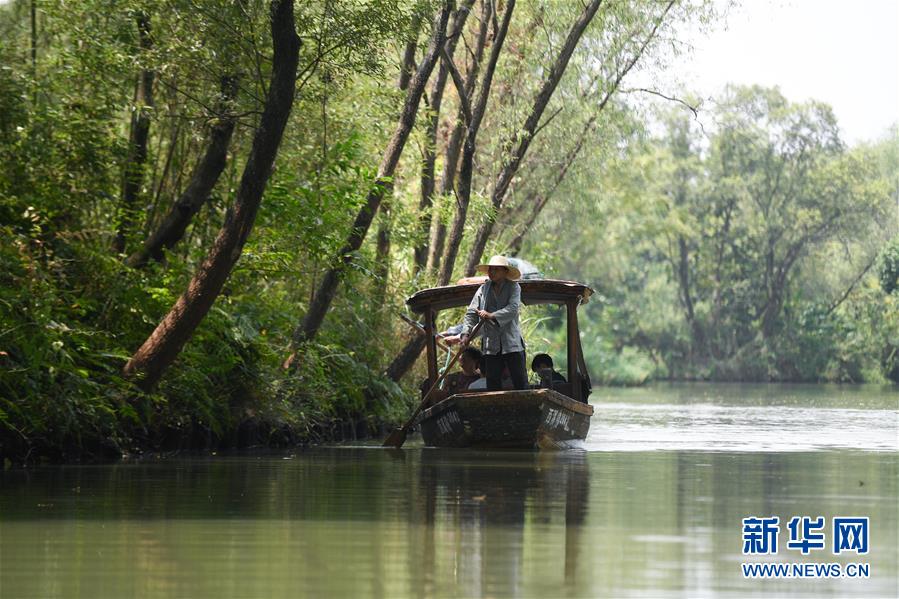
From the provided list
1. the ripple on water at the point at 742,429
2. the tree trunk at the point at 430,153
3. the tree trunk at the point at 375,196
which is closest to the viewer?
the ripple on water at the point at 742,429

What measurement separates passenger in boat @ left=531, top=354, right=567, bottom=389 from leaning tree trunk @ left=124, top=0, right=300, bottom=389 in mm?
4785

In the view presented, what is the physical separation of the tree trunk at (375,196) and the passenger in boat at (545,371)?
102 inches

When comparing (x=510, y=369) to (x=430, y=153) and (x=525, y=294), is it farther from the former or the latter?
(x=430, y=153)

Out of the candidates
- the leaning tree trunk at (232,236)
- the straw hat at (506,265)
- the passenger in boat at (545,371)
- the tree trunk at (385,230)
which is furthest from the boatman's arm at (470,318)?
the tree trunk at (385,230)

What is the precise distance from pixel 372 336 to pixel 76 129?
23.0 feet

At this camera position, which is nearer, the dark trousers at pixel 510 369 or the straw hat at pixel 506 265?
the straw hat at pixel 506 265

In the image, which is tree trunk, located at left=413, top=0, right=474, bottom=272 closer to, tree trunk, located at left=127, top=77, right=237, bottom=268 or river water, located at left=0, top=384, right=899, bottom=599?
tree trunk, located at left=127, top=77, right=237, bottom=268

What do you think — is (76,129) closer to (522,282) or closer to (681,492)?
(522,282)

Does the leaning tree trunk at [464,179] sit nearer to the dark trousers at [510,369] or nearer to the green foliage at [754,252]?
the dark trousers at [510,369]

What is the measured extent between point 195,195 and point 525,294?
4.00m

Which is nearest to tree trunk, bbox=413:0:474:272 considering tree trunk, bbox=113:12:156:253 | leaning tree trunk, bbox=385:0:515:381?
leaning tree trunk, bbox=385:0:515:381

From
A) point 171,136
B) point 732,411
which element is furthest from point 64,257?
point 732,411

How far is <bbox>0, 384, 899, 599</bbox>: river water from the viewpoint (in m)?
6.70

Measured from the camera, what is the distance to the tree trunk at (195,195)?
1644cm
